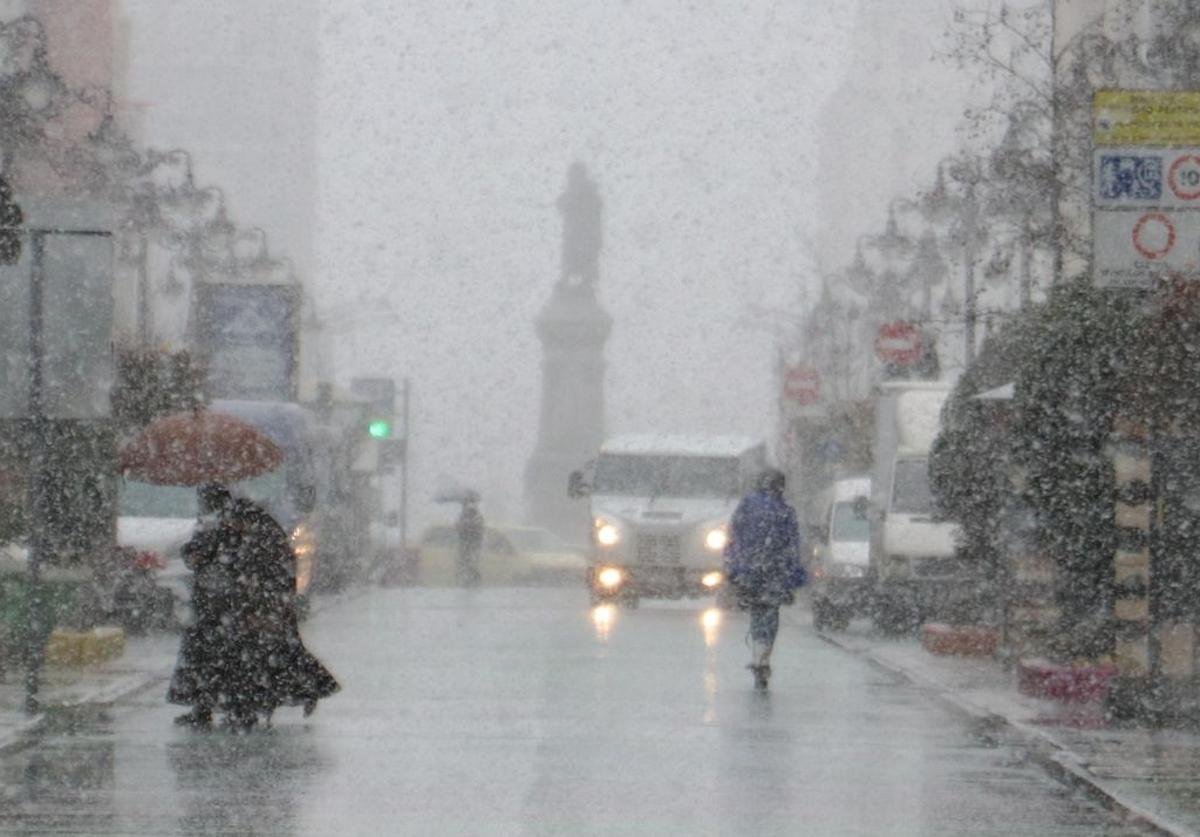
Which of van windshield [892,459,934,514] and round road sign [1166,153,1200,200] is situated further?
van windshield [892,459,934,514]

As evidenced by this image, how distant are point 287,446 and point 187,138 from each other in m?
136

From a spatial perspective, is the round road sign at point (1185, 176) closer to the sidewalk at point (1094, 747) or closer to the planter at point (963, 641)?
the sidewalk at point (1094, 747)

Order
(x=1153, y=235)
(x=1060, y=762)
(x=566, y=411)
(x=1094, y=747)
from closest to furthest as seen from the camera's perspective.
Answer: (x=1060, y=762) → (x=1094, y=747) → (x=1153, y=235) → (x=566, y=411)

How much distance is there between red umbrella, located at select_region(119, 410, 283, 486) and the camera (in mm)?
23078

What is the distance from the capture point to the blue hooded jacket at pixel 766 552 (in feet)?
72.6

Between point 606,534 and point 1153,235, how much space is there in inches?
958

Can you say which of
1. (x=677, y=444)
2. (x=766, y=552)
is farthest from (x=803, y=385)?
(x=766, y=552)

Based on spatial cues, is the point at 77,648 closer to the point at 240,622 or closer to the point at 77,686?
the point at 77,686

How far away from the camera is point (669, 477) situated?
42.6 m

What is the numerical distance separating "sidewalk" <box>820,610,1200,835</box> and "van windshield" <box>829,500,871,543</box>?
11971 millimetres

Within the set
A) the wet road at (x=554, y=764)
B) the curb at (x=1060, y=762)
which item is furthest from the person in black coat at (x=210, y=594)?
the curb at (x=1060, y=762)

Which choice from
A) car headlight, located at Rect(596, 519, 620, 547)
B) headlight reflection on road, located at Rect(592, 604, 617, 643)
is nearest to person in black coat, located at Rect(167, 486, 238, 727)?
headlight reflection on road, located at Rect(592, 604, 617, 643)

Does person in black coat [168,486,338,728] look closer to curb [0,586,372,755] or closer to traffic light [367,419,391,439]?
curb [0,586,372,755]

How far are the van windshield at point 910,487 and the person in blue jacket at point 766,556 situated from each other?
11.3m
